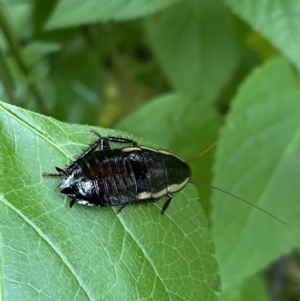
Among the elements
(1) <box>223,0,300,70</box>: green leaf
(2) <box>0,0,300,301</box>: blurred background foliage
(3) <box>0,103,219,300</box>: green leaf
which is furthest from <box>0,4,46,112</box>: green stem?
(3) <box>0,103,219,300</box>: green leaf

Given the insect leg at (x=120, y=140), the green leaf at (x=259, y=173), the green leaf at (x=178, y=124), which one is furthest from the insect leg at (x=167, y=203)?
the green leaf at (x=178, y=124)

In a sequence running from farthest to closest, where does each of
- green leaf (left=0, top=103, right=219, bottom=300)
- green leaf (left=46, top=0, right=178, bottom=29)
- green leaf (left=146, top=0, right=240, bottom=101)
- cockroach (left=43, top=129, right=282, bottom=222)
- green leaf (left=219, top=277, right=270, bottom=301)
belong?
1. green leaf (left=146, top=0, right=240, bottom=101)
2. green leaf (left=219, top=277, right=270, bottom=301)
3. green leaf (left=46, top=0, right=178, bottom=29)
4. cockroach (left=43, top=129, right=282, bottom=222)
5. green leaf (left=0, top=103, right=219, bottom=300)

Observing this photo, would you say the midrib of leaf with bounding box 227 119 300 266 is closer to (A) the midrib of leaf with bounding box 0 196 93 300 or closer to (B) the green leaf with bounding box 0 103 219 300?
(B) the green leaf with bounding box 0 103 219 300

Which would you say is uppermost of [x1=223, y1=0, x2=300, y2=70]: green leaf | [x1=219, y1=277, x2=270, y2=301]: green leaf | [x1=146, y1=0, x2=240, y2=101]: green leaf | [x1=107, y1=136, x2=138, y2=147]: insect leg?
[x1=223, y1=0, x2=300, y2=70]: green leaf

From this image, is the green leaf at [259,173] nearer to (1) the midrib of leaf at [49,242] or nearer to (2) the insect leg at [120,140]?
(2) the insect leg at [120,140]

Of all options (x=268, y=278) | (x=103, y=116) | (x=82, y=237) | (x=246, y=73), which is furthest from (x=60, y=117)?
(x=82, y=237)

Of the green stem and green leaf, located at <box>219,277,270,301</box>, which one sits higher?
the green stem

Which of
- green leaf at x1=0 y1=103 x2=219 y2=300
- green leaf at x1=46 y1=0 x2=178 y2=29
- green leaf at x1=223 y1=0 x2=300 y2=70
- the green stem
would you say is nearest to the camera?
green leaf at x1=0 y1=103 x2=219 y2=300

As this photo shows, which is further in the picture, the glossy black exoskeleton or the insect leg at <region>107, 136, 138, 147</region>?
the insect leg at <region>107, 136, 138, 147</region>
